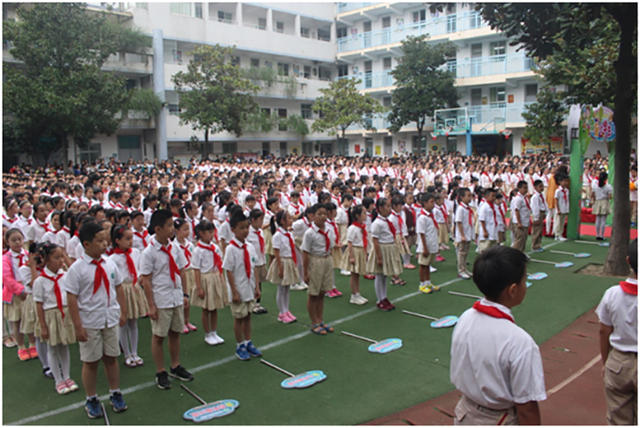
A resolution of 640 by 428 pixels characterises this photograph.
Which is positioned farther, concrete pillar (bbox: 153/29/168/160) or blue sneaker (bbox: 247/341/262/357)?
concrete pillar (bbox: 153/29/168/160)

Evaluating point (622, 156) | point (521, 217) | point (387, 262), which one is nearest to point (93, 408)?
point (387, 262)

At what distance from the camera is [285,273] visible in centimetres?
666

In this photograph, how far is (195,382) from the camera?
494 centimetres

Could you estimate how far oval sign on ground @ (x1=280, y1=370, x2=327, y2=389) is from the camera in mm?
4742

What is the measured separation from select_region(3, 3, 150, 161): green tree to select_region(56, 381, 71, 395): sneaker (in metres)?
19.0

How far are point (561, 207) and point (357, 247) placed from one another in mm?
6119

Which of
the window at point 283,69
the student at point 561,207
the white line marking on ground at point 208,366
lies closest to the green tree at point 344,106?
the window at point 283,69

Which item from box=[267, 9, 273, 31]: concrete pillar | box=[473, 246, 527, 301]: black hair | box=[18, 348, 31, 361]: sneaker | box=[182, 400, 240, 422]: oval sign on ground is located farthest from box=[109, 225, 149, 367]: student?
box=[267, 9, 273, 31]: concrete pillar

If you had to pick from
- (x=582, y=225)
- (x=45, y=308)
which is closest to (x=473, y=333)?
(x=45, y=308)

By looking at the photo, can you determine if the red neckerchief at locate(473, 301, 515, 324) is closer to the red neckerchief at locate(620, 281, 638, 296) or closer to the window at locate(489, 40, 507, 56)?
the red neckerchief at locate(620, 281, 638, 296)

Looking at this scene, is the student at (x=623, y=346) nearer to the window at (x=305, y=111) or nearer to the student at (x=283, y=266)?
the student at (x=283, y=266)

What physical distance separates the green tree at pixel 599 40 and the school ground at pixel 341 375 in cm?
170

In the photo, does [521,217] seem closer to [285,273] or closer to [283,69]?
[285,273]

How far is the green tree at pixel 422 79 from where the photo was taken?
2769 centimetres
